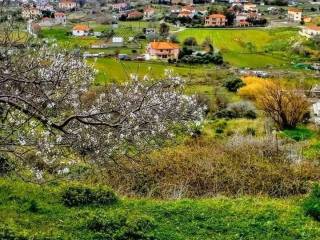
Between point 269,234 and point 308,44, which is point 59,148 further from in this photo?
point 308,44

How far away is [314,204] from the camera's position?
8.00 metres

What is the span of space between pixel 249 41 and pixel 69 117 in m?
57.0

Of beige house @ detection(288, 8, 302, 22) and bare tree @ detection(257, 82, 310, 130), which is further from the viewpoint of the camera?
beige house @ detection(288, 8, 302, 22)

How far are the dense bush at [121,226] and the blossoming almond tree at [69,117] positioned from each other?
1233 millimetres

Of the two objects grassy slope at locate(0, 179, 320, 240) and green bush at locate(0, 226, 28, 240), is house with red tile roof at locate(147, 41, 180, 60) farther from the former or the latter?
green bush at locate(0, 226, 28, 240)

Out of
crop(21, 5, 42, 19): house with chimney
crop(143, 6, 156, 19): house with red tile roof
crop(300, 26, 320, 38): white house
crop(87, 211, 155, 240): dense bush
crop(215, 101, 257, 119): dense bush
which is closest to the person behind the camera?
crop(87, 211, 155, 240): dense bush

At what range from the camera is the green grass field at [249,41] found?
53344 mm

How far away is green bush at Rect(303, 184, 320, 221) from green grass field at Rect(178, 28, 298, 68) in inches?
1709

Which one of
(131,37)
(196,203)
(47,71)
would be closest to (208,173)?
(196,203)

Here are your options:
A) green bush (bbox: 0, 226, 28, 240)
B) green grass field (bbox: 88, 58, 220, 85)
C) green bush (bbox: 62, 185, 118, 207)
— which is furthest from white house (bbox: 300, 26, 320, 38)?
green bush (bbox: 0, 226, 28, 240)

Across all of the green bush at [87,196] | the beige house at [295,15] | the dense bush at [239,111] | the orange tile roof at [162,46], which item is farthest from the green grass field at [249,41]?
the green bush at [87,196]

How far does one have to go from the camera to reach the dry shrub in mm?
9664

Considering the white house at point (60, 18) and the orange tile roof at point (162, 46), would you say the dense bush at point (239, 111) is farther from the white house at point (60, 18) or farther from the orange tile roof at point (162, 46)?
the white house at point (60, 18)

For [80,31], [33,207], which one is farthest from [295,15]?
[33,207]
